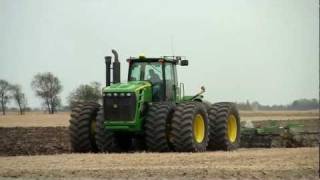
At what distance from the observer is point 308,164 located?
569 inches

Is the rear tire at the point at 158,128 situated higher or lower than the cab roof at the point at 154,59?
lower

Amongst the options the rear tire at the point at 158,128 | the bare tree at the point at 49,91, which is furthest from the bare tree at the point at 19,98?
the rear tire at the point at 158,128

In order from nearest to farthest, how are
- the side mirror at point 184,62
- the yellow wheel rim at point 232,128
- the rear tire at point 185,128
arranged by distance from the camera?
the rear tire at point 185,128, the side mirror at point 184,62, the yellow wheel rim at point 232,128

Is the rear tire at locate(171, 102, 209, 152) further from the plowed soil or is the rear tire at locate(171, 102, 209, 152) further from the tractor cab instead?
the plowed soil

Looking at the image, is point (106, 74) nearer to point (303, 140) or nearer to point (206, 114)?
point (206, 114)

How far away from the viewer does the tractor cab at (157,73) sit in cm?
1955

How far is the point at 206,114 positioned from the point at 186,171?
6.63 meters

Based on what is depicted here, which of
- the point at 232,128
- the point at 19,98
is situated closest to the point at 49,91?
the point at 19,98

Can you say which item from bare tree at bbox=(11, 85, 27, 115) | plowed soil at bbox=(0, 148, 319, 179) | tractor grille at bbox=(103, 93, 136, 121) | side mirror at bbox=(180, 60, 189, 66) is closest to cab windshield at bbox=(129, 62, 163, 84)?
side mirror at bbox=(180, 60, 189, 66)

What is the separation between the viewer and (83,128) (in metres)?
19.0

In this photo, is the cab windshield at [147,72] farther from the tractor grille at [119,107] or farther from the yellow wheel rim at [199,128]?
the yellow wheel rim at [199,128]

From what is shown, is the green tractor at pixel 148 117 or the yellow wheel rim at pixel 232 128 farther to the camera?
the yellow wheel rim at pixel 232 128

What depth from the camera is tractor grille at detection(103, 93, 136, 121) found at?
60.2 feet

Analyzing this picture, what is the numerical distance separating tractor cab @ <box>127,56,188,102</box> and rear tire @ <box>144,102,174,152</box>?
1325 mm
